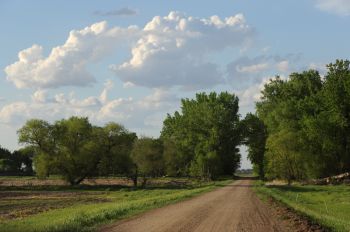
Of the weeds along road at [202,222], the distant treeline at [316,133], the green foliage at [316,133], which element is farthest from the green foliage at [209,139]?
the weeds along road at [202,222]

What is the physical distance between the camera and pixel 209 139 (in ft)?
401

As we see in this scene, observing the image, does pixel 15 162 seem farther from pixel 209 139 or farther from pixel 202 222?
Answer: pixel 202 222

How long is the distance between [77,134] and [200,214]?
6998 centimetres

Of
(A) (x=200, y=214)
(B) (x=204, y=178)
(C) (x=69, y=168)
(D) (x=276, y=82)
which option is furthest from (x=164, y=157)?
(A) (x=200, y=214)

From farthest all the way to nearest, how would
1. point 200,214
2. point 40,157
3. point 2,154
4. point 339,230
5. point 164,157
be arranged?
point 2,154
point 164,157
point 40,157
point 200,214
point 339,230

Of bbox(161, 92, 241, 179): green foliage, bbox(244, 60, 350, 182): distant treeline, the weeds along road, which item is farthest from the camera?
bbox(161, 92, 241, 179): green foliage

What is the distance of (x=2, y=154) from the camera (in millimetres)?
193500

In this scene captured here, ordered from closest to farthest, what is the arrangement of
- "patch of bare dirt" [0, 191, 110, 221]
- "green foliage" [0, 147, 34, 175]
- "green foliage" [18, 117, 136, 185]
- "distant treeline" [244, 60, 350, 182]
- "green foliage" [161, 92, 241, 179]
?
"patch of bare dirt" [0, 191, 110, 221] < "distant treeline" [244, 60, 350, 182] < "green foliage" [18, 117, 136, 185] < "green foliage" [161, 92, 241, 179] < "green foliage" [0, 147, 34, 175]

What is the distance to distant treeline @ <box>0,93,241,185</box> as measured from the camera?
300 feet

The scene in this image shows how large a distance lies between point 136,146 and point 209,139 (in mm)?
20639

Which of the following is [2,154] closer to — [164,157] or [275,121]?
[164,157]

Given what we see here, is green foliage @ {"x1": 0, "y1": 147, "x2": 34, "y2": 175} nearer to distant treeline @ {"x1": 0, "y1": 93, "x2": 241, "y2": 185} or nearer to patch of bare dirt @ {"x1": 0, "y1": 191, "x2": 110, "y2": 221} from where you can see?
distant treeline @ {"x1": 0, "y1": 93, "x2": 241, "y2": 185}

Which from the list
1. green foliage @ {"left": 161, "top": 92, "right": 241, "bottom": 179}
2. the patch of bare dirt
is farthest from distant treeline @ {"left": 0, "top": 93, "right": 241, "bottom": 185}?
the patch of bare dirt

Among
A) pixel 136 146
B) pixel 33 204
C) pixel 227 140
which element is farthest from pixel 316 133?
pixel 33 204
